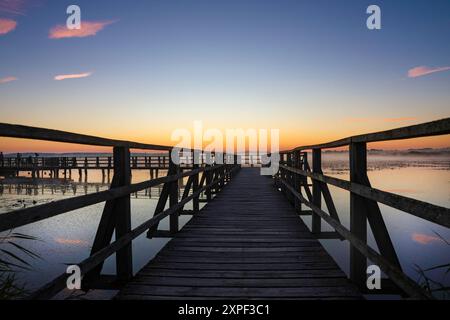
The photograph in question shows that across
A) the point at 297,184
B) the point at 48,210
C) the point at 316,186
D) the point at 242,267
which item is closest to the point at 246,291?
the point at 242,267

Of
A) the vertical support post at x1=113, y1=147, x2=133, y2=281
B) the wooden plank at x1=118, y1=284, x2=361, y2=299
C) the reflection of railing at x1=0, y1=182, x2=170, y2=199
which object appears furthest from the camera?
the reflection of railing at x1=0, y1=182, x2=170, y2=199

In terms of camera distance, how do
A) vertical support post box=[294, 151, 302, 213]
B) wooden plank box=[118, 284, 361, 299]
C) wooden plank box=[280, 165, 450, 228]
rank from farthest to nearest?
vertical support post box=[294, 151, 302, 213] → wooden plank box=[118, 284, 361, 299] → wooden plank box=[280, 165, 450, 228]

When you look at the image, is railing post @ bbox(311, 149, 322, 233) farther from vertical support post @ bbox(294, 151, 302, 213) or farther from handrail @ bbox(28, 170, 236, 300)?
handrail @ bbox(28, 170, 236, 300)

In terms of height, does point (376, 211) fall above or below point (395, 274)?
above

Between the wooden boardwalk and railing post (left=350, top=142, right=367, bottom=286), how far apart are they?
0.19 meters

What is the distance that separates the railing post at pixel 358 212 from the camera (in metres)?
2.90

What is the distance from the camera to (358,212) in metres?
2.96

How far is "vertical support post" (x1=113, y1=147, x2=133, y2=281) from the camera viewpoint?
316cm

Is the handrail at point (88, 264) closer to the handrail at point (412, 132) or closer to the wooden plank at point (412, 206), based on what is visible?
the wooden plank at point (412, 206)

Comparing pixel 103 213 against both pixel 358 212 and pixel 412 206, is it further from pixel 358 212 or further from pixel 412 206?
pixel 412 206

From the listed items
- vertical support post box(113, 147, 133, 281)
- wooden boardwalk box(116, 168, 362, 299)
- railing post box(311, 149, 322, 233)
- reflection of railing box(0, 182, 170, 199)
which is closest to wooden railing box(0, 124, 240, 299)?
vertical support post box(113, 147, 133, 281)

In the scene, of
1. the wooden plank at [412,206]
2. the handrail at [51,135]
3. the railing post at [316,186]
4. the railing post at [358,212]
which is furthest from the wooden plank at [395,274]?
the handrail at [51,135]

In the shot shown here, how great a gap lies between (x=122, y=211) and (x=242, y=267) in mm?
1545
